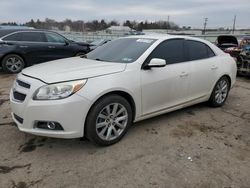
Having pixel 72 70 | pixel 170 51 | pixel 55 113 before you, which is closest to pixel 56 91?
pixel 55 113

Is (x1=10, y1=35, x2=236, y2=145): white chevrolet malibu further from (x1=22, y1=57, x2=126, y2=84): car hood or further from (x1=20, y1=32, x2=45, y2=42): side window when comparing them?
(x1=20, y1=32, x2=45, y2=42): side window

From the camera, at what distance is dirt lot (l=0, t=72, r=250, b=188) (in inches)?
122

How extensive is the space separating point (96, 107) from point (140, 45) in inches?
60.2

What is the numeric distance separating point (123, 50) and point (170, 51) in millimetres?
805

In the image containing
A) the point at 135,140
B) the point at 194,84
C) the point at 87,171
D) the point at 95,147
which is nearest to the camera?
the point at 87,171

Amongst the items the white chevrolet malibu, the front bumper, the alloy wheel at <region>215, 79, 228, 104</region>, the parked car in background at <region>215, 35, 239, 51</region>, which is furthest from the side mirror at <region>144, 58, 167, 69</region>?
the parked car in background at <region>215, 35, 239, 51</region>

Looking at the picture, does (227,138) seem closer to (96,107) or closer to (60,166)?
(96,107)

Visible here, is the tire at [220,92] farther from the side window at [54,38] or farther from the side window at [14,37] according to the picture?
the side window at [14,37]

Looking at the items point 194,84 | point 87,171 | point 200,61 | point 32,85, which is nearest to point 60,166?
point 87,171

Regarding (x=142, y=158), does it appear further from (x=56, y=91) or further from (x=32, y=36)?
(x=32, y=36)

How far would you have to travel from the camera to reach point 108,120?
151 inches

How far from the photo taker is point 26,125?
3.53 m

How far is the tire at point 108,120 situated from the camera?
3.61 meters

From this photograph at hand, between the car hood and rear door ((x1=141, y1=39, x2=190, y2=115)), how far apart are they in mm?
527
